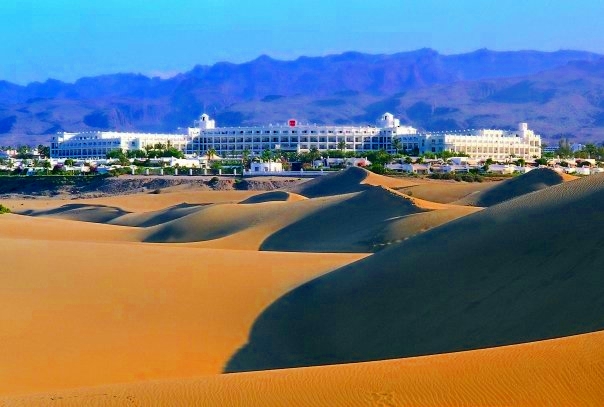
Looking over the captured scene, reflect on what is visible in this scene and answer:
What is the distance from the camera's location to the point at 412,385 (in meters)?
8.98

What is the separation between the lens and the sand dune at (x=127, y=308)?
46.8ft

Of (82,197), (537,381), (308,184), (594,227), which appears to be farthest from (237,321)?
(82,197)

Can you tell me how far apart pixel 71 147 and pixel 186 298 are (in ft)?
414

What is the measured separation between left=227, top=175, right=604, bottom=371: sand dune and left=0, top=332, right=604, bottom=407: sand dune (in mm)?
3233

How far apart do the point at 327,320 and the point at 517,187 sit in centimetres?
3022

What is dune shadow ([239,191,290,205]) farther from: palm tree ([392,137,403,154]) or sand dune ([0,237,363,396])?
palm tree ([392,137,403,154])

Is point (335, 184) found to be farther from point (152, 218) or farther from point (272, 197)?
point (152, 218)

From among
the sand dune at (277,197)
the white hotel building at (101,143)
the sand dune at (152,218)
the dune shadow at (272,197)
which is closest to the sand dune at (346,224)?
the sand dune at (152,218)

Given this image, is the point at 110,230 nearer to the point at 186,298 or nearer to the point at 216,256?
the point at 216,256

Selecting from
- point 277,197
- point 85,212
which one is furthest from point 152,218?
point 85,212

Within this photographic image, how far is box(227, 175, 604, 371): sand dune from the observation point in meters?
13.9

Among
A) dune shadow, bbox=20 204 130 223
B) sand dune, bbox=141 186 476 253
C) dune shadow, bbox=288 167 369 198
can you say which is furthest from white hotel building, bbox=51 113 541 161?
sand dune, bbox=141 186 476 253

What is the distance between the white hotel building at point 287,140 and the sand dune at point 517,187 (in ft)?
253

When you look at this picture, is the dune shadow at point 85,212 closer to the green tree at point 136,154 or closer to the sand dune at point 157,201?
the sand dune at point 157,201
